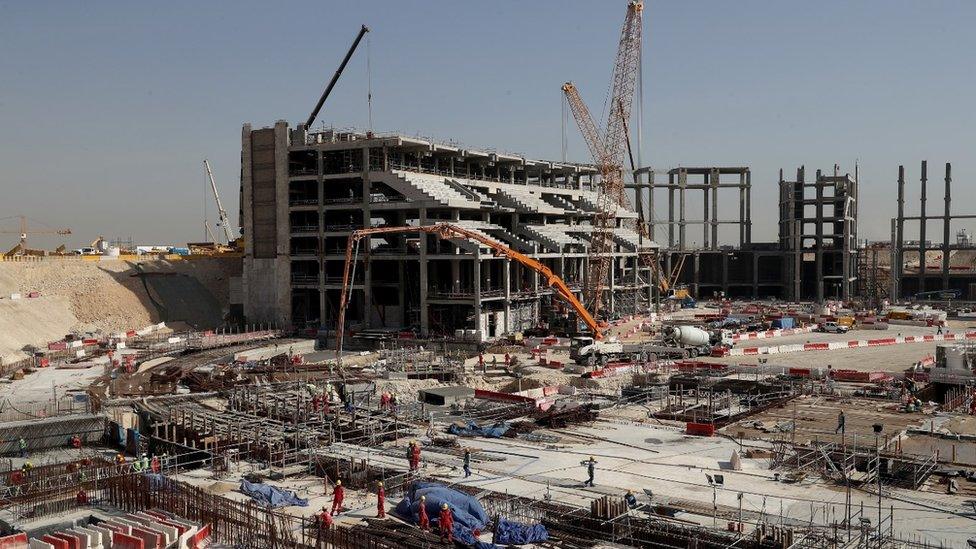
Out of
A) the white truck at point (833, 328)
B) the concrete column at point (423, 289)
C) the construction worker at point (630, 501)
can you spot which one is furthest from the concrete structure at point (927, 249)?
the construction worker at point (630, 501)

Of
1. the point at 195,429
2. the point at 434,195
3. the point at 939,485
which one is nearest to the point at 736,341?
the point at 434,195

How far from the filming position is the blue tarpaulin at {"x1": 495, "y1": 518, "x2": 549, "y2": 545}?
71.3 ft

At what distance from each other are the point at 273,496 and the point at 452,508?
19.8 feet

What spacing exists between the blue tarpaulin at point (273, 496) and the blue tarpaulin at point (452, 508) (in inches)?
129

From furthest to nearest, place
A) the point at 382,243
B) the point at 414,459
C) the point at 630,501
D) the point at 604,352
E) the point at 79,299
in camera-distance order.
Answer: the point at 382,243, the point at 79,299, the point at 604,352, the point at 414,459, the point at 630,501

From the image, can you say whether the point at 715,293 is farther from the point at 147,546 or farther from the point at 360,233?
the point at 147,546

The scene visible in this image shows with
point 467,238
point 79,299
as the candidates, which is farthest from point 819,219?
point 79,299

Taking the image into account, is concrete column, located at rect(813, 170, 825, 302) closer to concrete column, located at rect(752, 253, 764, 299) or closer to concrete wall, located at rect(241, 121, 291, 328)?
concrete column, located at rect(752, 253, 764, 299)

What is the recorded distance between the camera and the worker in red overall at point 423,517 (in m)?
22.5

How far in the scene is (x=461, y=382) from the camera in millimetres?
50156

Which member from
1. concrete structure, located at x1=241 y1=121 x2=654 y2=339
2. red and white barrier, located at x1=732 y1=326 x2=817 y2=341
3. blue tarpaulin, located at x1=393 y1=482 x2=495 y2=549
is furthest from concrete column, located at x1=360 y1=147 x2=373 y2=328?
blue tarpaulin, located at x1=393 y1=482 x2=495 y2=549

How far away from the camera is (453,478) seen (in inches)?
1105

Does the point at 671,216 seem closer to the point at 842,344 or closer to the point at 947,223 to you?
the point at 947,223

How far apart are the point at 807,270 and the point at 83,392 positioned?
10443 centimetres
